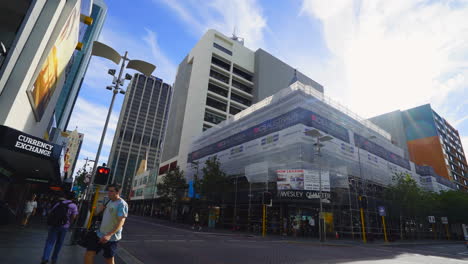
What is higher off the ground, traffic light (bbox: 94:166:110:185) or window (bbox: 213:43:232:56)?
window (bbox: 213:43:232:56)

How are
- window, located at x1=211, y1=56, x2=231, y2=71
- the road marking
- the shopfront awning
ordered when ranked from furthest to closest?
window, located at x1=211, y1=56, x2=231, y2=71 < the shopfront awning < the road marking

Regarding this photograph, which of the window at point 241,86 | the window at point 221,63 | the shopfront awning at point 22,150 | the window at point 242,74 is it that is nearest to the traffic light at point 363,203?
the shopfront awning at point 22,150

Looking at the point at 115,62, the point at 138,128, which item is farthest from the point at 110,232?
the point at 138,128

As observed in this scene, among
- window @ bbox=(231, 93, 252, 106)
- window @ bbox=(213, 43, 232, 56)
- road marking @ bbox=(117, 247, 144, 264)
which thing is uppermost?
window @ bbox=(213, 43, 232, 56)

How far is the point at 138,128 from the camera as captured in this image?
141625 mm

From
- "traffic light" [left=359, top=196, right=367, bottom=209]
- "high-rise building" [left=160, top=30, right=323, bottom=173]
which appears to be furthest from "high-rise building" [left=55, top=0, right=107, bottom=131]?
"traffic light" [left=359, top=196, right=367, bottom=209]

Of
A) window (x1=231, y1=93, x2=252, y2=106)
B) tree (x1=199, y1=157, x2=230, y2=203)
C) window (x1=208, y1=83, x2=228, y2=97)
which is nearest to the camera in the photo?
tree (x1=199, y1=157, x2=230, y2=203)

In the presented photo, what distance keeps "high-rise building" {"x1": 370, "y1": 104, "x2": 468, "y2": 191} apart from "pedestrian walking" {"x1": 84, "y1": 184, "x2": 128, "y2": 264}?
78.5 m

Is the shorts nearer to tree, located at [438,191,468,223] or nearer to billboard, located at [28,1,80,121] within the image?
billboard, located at [28,1,80,121]

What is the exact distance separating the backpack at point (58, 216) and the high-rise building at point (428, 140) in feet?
258

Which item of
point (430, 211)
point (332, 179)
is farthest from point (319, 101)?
point (430, 211)

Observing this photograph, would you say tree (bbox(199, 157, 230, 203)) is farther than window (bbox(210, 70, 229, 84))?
No

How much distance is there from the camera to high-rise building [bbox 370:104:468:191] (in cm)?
6397

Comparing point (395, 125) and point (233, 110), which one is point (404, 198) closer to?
point (233, 110)
